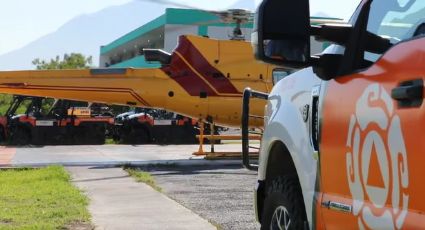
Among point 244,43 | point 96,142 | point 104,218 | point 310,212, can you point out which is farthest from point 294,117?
point 96,142

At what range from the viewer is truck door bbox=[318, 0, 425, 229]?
98.9 inches

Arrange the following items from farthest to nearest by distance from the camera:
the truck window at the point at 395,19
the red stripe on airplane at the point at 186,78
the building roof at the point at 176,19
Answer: the building roof at the point at 176,19, the red stripe on airplane at the point at 186,78, the truck window at the point at 395,19

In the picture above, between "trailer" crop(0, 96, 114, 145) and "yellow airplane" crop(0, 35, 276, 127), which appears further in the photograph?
"trailer" crop(0, 96, 114, 145)

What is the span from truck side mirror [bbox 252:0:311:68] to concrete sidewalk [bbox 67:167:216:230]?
14.0 feet

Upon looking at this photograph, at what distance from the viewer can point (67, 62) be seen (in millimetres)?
68000

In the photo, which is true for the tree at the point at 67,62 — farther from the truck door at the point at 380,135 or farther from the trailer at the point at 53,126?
the truck door at the point at 380,135

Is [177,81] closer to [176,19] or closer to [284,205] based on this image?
[284,205]

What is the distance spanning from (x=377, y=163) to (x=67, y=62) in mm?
67675

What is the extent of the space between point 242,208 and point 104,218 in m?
1.95

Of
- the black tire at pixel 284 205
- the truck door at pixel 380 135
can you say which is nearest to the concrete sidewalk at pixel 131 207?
the black tire at pixel 284 205

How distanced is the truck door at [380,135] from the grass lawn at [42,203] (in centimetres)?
450

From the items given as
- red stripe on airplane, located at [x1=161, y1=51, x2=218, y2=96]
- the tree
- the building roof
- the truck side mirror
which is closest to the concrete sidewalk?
the truck side mirror

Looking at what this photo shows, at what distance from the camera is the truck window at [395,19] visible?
9.78ft

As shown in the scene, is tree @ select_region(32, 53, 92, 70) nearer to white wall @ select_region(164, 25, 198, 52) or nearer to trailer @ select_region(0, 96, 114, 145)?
white wall @ select_region(164, 25, 198, 52)
